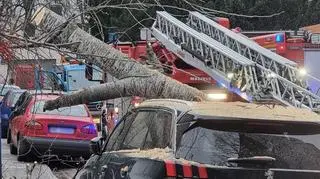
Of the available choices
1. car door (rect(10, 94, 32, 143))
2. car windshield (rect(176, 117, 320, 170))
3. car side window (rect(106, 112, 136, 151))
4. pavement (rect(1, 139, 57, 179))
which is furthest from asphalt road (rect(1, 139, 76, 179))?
car windshield (rect(176, 117, 320, 170))

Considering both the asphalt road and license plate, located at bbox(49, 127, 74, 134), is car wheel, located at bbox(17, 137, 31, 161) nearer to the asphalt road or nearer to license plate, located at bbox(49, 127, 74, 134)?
the asphalt road

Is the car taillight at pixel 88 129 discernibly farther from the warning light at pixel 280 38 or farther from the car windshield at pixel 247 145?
the car windshield at pixel 247 145

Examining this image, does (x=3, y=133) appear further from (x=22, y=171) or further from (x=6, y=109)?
(x=22, y=171)

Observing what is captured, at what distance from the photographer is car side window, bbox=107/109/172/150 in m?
5.70

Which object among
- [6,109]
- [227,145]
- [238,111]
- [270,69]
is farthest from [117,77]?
[6,109]

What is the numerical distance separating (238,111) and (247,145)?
39 cm

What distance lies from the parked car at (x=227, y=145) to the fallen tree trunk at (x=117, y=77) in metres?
1.03

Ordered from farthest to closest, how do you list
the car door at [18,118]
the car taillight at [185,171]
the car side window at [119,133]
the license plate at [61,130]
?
the car door at [18,118]
the license plate at [61,130]
the car side window at [119,133]
the car taillight at [185,171]

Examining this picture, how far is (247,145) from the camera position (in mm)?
5281

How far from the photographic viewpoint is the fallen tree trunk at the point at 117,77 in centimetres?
645

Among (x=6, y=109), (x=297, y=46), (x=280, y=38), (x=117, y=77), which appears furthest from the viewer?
(x=6, y=109)

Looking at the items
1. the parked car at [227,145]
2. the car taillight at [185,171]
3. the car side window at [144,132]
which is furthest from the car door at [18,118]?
the car taillight at [185,171]

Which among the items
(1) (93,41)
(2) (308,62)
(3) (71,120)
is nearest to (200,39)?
(3) (71,120)

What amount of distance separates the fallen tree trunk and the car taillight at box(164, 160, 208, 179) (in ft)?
4.87
